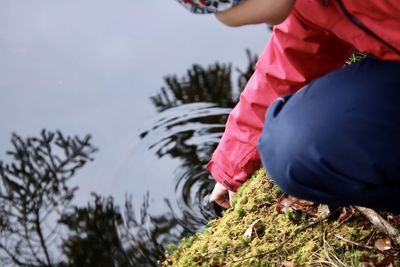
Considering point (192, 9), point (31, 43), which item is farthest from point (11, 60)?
point (192, 9)

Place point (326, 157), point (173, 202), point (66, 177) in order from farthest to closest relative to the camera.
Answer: point (66, 177) → point (173, 202) → point (326, 157)

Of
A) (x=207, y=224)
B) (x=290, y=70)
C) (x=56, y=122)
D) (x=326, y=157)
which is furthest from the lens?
(x=56, y=122)

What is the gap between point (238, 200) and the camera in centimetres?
209

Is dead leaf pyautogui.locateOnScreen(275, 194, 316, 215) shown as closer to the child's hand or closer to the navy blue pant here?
the child's hand

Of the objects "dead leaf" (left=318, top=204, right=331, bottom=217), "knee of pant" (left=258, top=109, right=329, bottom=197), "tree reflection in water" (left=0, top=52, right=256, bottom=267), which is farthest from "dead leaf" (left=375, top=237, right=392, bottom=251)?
"tree reflection in water" (left=0, top=52, right=256, bottom=267)

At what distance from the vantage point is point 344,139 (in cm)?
133

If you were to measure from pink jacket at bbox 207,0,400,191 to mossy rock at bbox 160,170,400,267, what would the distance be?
0.35ft

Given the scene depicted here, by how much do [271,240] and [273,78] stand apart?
21.3 inches

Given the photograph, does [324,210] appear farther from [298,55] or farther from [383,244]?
[298,55]

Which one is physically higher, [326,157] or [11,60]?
[11,60]

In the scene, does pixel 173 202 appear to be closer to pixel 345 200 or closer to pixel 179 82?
pixel 179 82

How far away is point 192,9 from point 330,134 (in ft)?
1.48

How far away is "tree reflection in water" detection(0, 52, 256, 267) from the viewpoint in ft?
7.61

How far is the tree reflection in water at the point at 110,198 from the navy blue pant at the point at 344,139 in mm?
977
